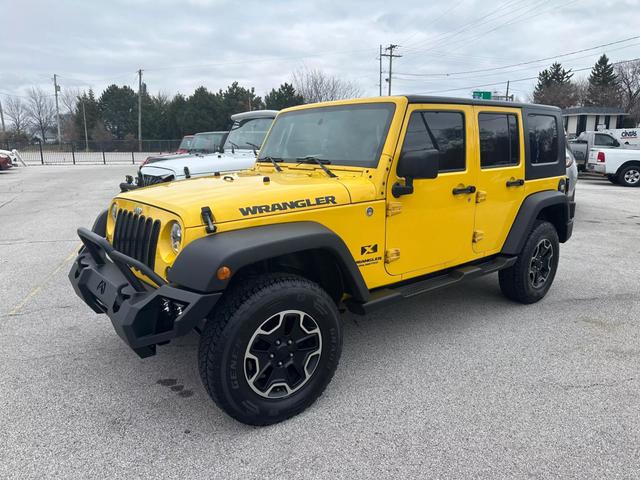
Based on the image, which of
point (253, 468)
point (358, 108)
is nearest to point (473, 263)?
point (358, 108)

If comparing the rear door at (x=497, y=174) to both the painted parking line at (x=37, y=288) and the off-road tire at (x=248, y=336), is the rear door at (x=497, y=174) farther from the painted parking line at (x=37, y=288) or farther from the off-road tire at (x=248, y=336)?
the painted parking line at (x=37, y=288)

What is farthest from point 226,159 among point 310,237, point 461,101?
point 310,237

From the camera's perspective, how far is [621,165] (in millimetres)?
15820

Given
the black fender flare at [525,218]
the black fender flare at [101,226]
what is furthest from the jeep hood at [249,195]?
the black fender flare at [525,218]

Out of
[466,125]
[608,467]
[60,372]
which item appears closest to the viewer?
[608,467]

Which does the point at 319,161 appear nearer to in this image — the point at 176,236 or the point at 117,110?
the point at 176,236

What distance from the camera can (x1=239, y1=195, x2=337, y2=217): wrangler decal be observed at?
2652 millimetres

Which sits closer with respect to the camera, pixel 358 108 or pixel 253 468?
pixel 253 468

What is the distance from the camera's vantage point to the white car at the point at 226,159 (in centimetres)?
721

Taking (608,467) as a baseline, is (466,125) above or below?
above

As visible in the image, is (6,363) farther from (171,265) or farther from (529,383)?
(529,383)

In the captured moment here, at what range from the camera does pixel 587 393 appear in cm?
309

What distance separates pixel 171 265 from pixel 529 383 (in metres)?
2.50

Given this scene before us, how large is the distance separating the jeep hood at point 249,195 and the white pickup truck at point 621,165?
16.2 meters
